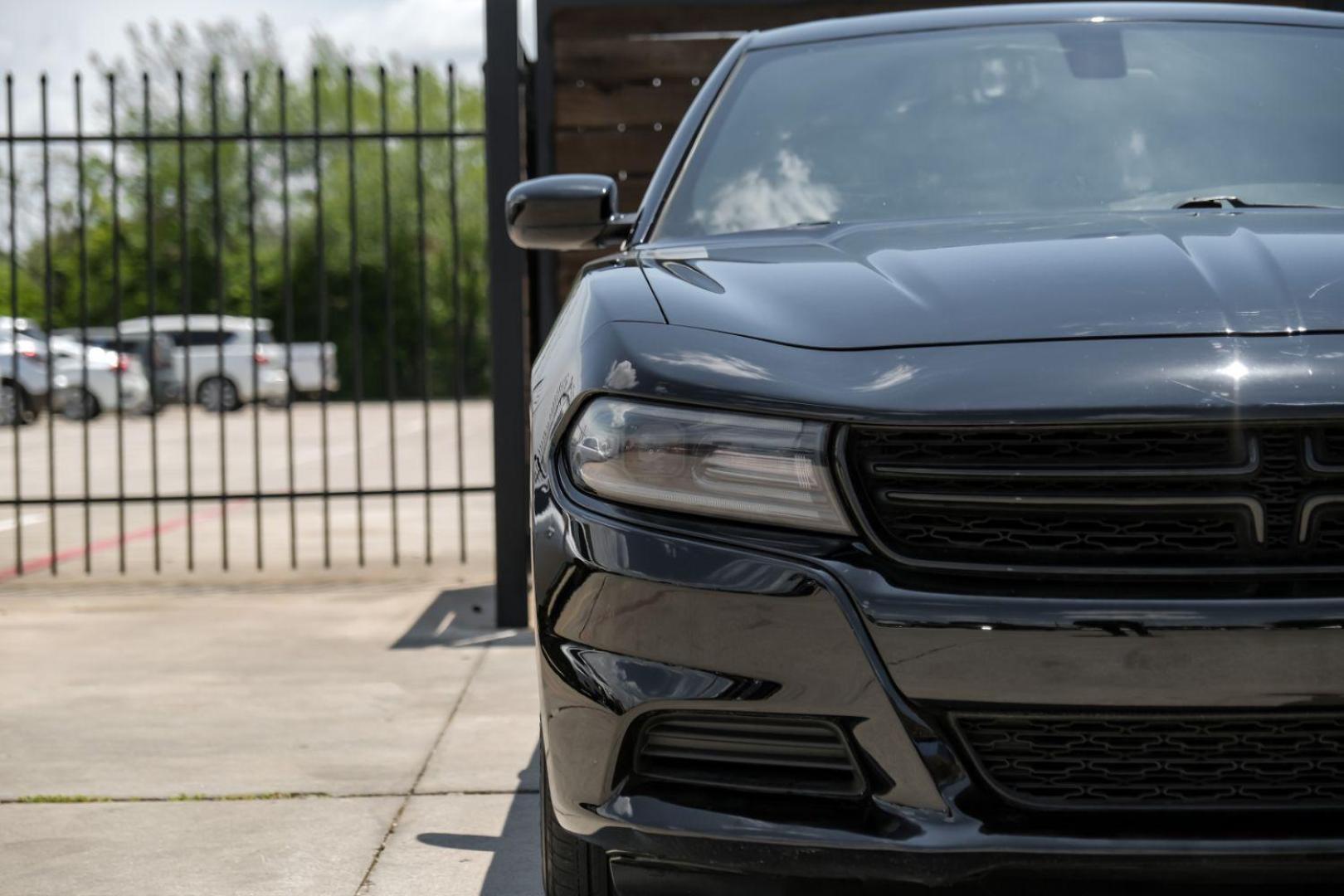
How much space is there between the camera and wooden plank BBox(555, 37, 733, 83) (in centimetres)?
680

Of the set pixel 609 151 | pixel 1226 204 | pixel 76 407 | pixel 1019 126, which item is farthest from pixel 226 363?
pixel 1226 204

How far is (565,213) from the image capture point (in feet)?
10.4

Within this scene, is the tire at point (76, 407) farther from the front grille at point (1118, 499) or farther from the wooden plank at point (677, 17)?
the front grille at point (1118, 499)

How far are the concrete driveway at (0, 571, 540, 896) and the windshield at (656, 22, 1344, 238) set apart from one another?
151 cm

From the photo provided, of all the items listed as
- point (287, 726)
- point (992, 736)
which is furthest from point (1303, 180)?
point (287, 726)

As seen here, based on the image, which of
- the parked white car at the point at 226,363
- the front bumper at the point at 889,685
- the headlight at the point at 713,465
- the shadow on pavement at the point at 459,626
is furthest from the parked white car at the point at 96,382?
the front bumper at the point at 889,685

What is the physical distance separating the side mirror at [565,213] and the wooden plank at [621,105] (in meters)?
3.63

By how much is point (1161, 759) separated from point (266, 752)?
10.1 ft

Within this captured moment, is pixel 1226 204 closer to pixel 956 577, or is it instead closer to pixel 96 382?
pixel 956 577

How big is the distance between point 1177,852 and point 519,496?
184 inches

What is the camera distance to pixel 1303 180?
285 centimetres

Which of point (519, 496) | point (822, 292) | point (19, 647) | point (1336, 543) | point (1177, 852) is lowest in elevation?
point (19, 647)

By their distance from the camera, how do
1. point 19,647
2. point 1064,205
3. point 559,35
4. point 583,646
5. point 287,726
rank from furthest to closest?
point 559,35, point 19,647, point 287,726, point 1064,205, point 583,646

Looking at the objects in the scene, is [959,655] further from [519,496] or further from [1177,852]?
[519,496]
